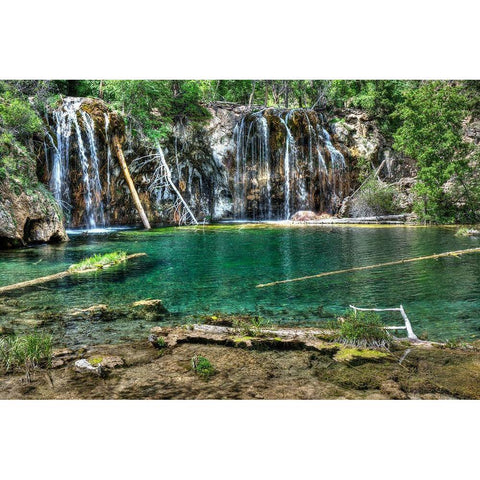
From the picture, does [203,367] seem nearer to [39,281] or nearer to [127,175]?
[39,281]

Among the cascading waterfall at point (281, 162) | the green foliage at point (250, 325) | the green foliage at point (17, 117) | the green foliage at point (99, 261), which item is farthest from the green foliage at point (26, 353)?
the cascading waterfall at point (281, 162)

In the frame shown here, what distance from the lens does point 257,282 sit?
4.33 metres

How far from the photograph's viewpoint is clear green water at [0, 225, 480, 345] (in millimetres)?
3500

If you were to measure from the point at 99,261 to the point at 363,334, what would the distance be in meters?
3.35

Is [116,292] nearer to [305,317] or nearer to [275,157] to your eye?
[305,317]

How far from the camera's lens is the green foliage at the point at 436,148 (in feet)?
21.4

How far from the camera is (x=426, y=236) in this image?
250 inches

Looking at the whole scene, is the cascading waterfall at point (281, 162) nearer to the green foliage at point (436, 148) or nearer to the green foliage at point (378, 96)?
the green foliage at point (378, 96)

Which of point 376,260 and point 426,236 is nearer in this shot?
point 376,260

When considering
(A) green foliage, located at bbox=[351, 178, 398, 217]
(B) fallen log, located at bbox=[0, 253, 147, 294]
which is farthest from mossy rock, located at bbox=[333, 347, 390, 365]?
(A) green foliage, located at bbox=[351, 178, 398, 217]

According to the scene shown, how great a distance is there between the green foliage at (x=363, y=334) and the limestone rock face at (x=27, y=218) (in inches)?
211

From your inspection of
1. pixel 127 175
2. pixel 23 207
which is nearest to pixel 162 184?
pixel 127 175
